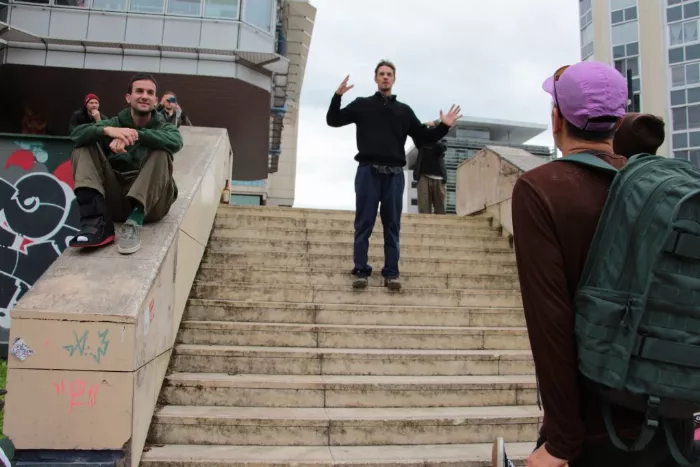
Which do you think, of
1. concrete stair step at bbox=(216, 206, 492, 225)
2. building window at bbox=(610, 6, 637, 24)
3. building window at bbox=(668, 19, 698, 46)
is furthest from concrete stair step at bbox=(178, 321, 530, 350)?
building window at bbox=(610, 6, 637, 24)

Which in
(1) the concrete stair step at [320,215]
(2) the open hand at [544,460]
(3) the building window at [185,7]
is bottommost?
(2) the open hand at [544,460]

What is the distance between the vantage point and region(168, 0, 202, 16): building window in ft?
44.3

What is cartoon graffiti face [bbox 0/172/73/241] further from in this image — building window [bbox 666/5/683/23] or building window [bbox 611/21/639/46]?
building window [bbox 611/21/639/46]

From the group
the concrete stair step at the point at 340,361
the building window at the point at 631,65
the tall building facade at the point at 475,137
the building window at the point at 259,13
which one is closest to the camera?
the concrete stair step at the point at 340,361

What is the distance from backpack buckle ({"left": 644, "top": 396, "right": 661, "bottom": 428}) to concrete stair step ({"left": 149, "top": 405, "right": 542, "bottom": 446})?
2.51 meters

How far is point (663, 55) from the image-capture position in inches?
1558

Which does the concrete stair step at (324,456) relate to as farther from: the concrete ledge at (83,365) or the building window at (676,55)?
the building window at (676,55)

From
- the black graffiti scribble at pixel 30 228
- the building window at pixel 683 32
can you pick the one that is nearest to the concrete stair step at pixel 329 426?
the black graffiti scribble at pixel 30 228

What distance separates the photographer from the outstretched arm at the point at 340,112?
17.1ft

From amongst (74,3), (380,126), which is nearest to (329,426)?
(380,126)

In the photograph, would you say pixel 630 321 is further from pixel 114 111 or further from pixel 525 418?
pixel 114 111

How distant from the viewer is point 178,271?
13.6 feet

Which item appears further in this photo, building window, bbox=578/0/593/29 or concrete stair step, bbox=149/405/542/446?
building window, bbox=578/0/593/29

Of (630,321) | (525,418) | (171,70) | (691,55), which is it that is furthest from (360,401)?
(691,55)
